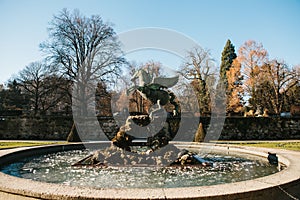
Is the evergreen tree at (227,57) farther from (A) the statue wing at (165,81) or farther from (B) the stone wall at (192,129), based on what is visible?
(A) the statue wing at (165,81)

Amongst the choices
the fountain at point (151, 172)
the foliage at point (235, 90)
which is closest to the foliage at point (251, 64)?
the foliage at point (235, 90)

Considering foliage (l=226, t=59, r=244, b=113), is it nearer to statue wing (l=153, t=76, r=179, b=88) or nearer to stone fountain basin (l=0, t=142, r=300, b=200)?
statue wing (l=153, t=76, r=179, b=88)

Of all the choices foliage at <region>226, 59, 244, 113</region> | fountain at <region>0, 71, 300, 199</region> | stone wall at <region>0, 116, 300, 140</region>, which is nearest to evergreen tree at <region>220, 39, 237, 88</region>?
foliage at <region>226, 59, 244, 113</region>

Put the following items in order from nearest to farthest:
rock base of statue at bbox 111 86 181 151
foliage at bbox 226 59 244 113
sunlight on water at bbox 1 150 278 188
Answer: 1. sunlight on water at bbox 1 150 278 188
2. rock base of statue at bbox 111 86 181 151
3. foliage at bbox 226 59 244 113

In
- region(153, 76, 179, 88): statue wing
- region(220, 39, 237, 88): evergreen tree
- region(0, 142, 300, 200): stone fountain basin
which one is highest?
region(220, 39, 237, 88): evergreen tree

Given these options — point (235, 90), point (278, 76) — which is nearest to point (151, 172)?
point (235, 90)

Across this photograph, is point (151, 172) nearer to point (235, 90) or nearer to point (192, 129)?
point (192, 129)

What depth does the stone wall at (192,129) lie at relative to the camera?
885 inches

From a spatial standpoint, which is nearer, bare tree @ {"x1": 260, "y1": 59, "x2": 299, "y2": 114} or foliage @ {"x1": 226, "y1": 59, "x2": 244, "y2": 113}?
bare tree @ {"x1": 260, "y1": 59, "x2": 299, "y2": 114}

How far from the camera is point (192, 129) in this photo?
2152 cm

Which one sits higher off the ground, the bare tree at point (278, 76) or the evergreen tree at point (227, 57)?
the evergreen tree at point (227, 57)

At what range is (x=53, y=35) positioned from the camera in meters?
27.9

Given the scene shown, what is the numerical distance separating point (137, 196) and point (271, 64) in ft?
108

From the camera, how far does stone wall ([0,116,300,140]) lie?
2248cm
